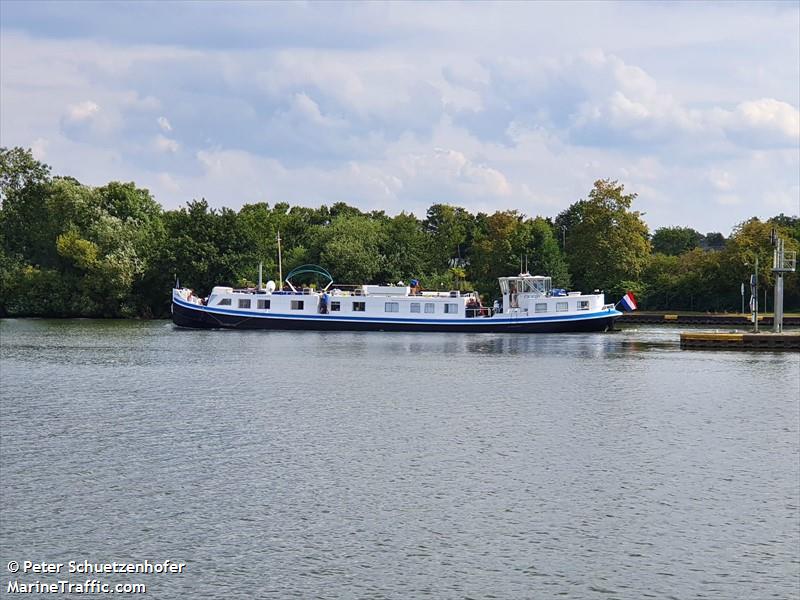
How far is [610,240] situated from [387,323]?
3356cm

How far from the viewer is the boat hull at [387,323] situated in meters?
85.1

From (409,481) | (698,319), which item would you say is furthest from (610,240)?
(409,481)

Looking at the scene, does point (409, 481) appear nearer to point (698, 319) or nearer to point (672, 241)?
point (698, 319)

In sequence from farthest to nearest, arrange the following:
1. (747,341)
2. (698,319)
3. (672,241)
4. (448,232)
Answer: (672,241) < (448,232) < (698,319) < (747,341)

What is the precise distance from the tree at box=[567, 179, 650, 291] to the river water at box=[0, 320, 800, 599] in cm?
5627

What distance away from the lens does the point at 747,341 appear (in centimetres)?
6831

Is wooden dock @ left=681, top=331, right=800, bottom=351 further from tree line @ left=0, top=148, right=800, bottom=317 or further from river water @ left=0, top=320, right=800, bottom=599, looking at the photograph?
tree line @ left=0, top=148, right=800, bottom=317

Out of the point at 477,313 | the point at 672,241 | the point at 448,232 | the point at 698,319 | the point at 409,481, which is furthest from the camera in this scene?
the point at 672,241

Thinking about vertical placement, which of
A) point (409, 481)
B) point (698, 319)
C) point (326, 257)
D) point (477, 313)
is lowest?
point (409, 481)

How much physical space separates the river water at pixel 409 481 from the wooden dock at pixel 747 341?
15.4 metres

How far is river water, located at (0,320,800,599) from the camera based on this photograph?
20.6 m

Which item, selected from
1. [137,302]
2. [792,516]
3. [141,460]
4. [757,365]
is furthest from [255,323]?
[792,516]

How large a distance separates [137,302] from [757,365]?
73595 millimetres

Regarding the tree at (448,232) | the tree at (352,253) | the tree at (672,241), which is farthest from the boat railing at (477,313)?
the tree at (672,241)
